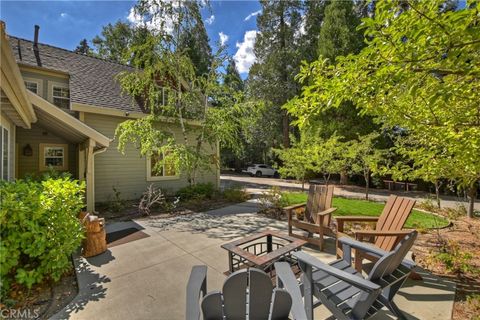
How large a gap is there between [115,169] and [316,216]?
770 cm

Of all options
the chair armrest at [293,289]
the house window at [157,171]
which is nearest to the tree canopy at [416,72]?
the chair armrest at [293,289]

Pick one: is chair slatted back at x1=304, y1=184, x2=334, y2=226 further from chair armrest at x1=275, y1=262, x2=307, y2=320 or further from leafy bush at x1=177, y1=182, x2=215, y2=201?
leafy bush at x1=177, y1=182, x2=215, y2=201

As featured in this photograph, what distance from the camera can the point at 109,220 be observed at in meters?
6.57

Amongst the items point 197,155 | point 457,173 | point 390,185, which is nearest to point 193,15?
point 197,155

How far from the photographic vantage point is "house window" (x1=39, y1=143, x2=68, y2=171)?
829 centimetres

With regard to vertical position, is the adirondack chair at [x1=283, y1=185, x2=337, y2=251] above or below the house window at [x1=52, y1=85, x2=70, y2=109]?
below

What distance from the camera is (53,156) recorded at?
28.2 ft

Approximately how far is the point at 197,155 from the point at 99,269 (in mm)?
4914

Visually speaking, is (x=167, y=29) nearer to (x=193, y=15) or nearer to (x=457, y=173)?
(x=193, y=15)

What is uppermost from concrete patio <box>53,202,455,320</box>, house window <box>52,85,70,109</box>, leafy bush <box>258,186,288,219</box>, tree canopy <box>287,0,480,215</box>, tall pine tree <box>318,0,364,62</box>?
tall pine tree <box>318,0,364,62</box>

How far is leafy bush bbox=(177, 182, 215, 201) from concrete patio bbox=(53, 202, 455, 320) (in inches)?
138

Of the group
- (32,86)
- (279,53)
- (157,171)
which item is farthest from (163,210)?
(279,53)

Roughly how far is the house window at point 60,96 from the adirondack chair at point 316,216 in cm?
1028

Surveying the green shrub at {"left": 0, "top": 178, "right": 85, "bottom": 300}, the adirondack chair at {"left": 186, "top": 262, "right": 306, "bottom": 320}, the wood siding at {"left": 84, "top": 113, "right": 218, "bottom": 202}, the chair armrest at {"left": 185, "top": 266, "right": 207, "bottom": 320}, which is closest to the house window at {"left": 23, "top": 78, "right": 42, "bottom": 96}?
the wood siding at {"left": 84, "top": 113, "right": 218, "bottom": 202}
